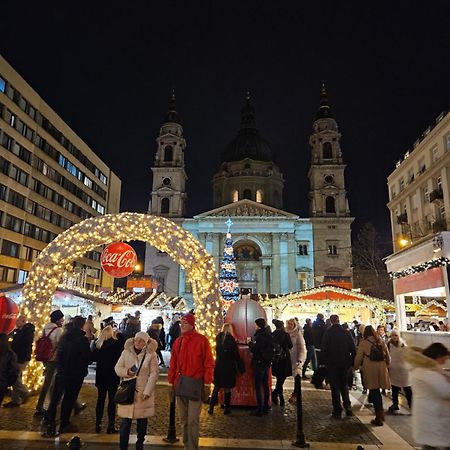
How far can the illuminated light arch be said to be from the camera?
376 inches

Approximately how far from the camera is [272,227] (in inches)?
2200

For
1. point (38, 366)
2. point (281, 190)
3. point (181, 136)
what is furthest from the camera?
point (281, 190)

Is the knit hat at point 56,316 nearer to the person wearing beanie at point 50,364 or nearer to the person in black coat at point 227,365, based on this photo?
the person wearing beanie at point 50,364

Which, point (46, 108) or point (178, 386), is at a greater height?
point (46, 108)

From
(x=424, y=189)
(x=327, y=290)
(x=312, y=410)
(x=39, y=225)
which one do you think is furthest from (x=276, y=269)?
(x=312, y=410)

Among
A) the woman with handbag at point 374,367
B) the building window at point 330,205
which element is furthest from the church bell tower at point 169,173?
the woman with handbag at point 374,367

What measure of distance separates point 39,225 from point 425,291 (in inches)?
1521

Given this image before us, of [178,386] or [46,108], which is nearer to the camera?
[178,386]

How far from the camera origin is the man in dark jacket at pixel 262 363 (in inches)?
313

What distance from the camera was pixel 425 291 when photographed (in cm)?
1505

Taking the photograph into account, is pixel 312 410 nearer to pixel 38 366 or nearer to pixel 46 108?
pixel 38 366

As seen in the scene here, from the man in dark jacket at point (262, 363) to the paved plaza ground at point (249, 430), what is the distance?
25 centimetres

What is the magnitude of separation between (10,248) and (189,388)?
3722 cm

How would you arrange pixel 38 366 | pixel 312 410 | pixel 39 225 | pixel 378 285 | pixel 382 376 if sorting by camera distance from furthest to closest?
pixel 39 225
pixel 378 285
pixel 38 366
pixel 312 410
pixel 382 376
